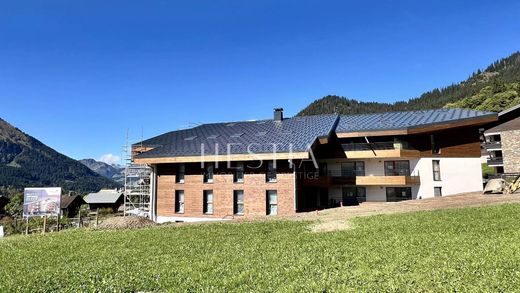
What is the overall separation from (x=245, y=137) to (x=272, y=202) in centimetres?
676

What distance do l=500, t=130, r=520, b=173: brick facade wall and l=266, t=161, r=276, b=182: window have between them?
34.6 meters

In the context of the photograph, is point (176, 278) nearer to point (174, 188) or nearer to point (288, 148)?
point (288, 148)

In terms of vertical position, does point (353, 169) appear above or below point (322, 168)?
below

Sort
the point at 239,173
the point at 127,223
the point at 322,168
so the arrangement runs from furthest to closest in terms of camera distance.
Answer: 1. the point at 322,168
2. the point at 239,173
3. the point at 127,223

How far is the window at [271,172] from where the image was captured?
1077 inches

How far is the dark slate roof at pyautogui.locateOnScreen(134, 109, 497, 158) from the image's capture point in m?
27.9

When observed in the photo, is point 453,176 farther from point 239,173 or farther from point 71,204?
point 71,204

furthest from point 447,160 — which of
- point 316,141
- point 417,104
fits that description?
point 417,104

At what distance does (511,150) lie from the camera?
44000 mm

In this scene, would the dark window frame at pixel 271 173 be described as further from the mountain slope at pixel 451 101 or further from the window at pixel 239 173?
the mountain slope at pixel 451 101

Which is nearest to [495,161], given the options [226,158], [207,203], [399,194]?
[399,194]

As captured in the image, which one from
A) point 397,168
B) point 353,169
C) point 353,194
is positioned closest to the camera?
point 397,168

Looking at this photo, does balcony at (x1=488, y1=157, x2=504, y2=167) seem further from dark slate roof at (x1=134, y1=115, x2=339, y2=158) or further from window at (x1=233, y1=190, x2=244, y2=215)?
window at (x1=233, y1=190, x2=244, y2=215)

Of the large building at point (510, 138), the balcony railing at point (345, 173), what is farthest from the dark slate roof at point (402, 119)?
the large building at point (510, 138)
